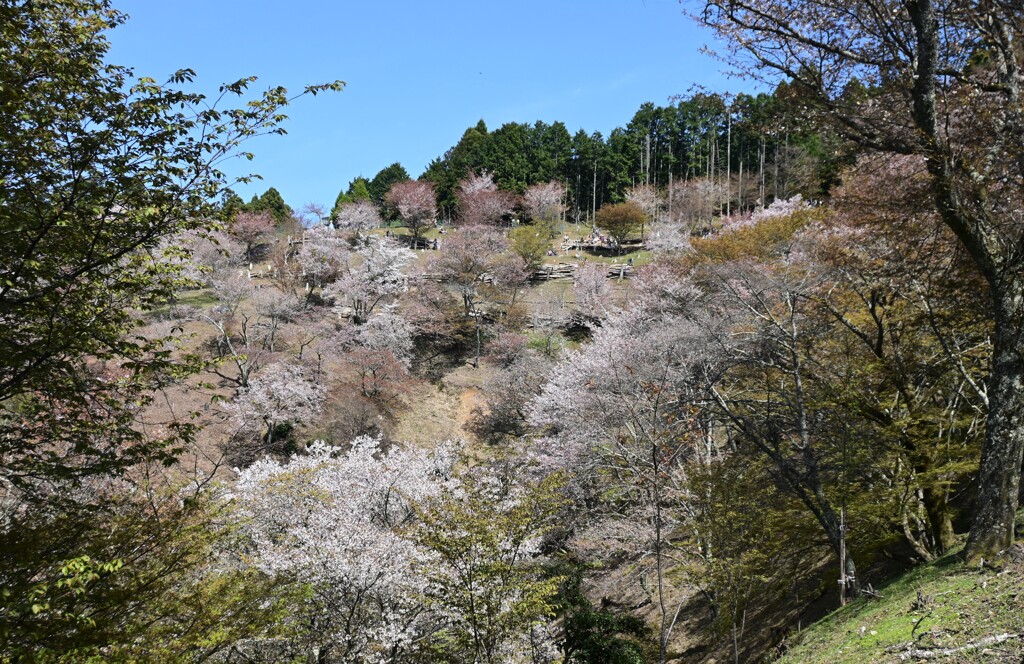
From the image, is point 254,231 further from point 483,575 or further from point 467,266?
point 483,575

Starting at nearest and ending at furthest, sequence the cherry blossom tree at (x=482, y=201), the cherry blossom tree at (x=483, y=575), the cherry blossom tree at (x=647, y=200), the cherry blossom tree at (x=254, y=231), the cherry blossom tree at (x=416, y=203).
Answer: the cherry blossom tree at (x=483, y=575) → the cherry blossom tree at (x=254, y=231) → the cherry blossom tree at (x=482, y=201) → the cherry blossom tree at (x=647, y=200) → the cherry blossom tree at (x=416, y=203)

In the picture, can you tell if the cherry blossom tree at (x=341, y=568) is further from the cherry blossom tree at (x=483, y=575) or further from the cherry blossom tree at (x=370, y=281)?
the cherry blossom tree at (x=370, y=281)

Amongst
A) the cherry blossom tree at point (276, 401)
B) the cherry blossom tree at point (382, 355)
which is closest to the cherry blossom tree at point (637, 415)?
the cherry blossom tree at point (382, 355)

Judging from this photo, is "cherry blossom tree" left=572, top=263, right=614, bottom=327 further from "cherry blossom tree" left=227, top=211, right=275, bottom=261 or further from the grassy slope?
the grassy slope

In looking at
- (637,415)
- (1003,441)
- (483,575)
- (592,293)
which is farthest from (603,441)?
(592,293)

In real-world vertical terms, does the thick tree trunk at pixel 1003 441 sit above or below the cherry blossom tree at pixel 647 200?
below

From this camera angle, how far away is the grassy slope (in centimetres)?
463

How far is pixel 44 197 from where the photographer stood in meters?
5.14

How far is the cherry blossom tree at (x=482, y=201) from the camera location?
157ft

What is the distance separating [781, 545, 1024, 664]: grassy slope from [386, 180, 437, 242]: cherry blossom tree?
4826 centimetres

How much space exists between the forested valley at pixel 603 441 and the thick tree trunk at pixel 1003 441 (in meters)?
0.03

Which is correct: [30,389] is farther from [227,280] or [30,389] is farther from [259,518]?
[227,280]

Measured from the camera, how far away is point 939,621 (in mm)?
5246

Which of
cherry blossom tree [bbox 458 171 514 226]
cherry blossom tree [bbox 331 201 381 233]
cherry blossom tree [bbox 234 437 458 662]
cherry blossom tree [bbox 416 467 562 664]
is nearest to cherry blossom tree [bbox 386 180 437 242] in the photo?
cherry blossom tree [bbox 331 201 381 233]
